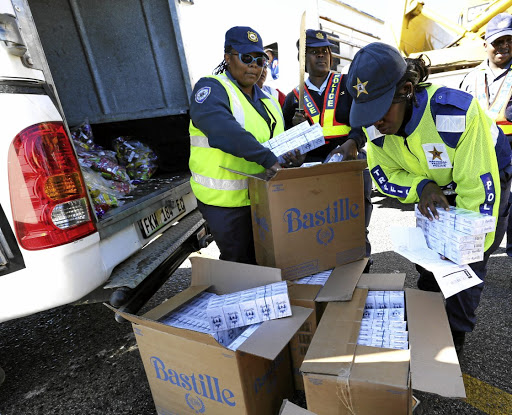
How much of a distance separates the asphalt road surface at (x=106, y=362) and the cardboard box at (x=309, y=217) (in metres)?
0.72

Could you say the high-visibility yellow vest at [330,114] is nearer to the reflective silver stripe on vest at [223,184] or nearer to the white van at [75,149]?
the reflective silver stripe on vest at [223,184]

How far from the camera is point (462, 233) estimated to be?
4.21 feet

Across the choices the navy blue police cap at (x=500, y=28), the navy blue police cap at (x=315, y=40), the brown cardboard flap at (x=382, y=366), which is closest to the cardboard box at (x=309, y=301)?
the brown cardboard flap at (x=382, y=366)

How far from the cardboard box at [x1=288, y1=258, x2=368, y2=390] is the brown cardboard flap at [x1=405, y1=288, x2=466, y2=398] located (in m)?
0.30

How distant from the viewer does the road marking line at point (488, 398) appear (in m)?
1.47

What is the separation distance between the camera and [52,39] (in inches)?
111

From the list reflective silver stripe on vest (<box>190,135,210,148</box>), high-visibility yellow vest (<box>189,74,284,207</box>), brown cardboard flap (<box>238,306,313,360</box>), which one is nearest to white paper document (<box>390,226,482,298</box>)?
brown cardboard flap (<box>238,306,313,360</box>)

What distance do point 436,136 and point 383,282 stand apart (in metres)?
0.74

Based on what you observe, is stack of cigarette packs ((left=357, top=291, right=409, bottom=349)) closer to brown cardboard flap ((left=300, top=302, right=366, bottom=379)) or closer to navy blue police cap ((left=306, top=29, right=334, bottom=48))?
brown cardboard flap ((left=300, top=302, right=366, bottom=379))

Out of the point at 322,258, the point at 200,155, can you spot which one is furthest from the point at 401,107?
the point at 200,155

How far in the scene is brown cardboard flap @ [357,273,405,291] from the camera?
160cm

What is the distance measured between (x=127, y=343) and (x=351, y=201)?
1832 millimetres

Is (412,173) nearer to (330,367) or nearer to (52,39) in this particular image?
(330,367)

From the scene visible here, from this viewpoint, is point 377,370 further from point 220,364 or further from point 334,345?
point 220,364
